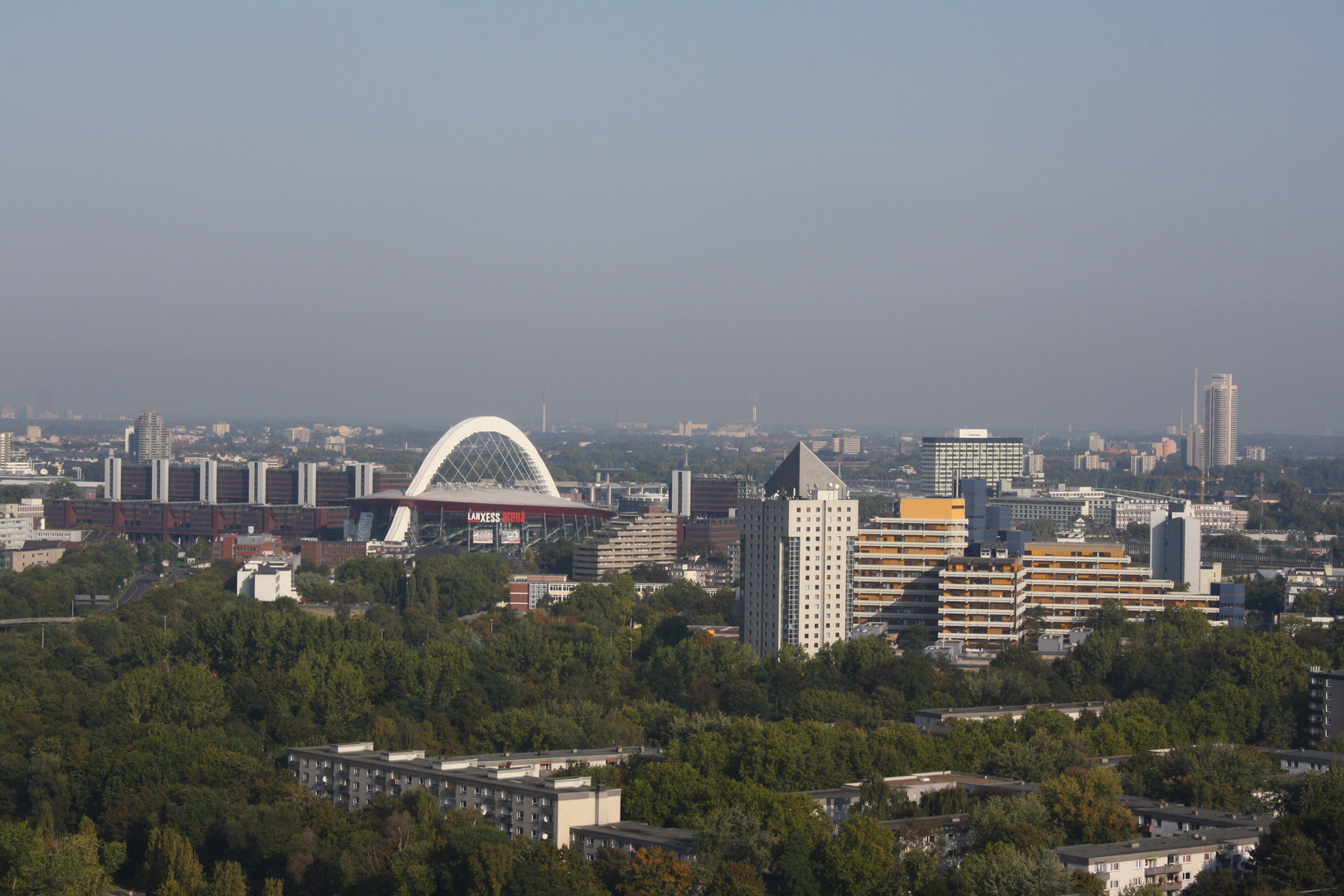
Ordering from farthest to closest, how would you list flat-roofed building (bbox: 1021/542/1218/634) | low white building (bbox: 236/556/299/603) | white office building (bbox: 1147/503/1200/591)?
low white building (bbox: 236/556/299/603) → white office building (bbox: 1147/503/1200/591) → flat-roofed building (bbox: 1021/542/1218/634)

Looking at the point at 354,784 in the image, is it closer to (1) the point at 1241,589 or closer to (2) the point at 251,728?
(2) the point at 251,728

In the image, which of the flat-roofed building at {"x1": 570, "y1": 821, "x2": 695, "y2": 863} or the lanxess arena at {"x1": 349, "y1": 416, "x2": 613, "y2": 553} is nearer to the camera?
the flat-roofed building at {"x1": 570, "y1": 821, "x2": 695, "y2": 863}

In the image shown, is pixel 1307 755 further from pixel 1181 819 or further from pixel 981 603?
pixel 981 603

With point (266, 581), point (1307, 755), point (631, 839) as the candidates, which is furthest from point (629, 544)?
point (631, 839)

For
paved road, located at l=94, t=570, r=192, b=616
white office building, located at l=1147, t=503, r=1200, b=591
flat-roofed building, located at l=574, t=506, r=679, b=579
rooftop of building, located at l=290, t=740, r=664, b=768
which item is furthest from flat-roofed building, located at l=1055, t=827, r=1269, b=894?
flat-roofed building, located at l=574, t=506, r=679, b=579

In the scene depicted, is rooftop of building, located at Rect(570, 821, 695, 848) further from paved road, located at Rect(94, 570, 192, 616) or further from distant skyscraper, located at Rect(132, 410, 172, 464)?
distant skyscraper, located at Rect(132, 410, 172, 464)

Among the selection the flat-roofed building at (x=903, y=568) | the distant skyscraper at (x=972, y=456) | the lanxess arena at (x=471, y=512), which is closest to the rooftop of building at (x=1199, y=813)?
the flat-roofed building at (x=903, y=568)
